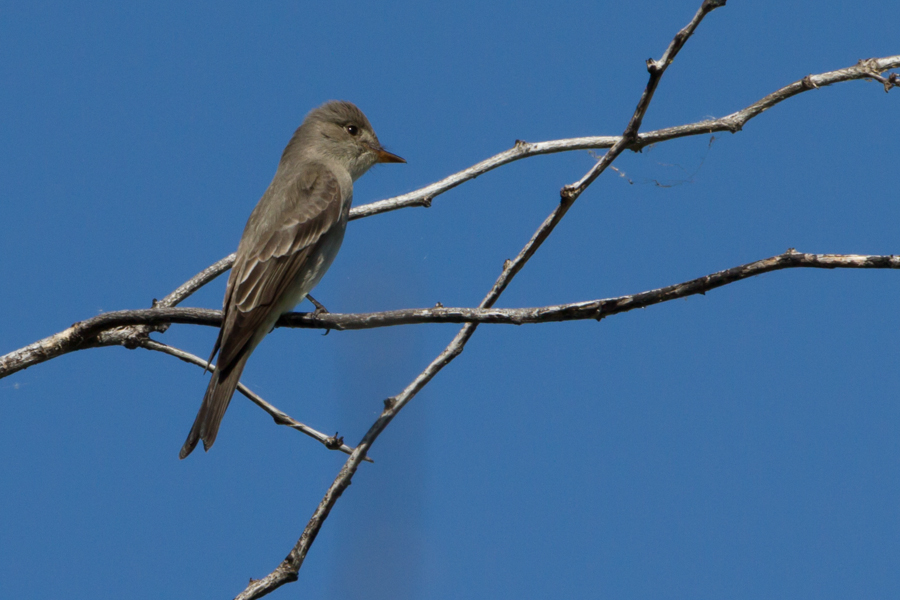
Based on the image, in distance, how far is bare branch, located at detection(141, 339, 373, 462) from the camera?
166 inches

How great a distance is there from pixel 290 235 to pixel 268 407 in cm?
190

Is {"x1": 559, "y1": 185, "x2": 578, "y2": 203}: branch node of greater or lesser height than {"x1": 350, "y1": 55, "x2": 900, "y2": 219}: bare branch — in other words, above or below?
below

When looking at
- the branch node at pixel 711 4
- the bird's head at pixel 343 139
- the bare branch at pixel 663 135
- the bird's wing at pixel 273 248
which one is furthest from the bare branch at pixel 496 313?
the bird's head at pixel 343 139

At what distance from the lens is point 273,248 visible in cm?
592

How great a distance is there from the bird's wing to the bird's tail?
0.22ft

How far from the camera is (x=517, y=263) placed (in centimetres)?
425

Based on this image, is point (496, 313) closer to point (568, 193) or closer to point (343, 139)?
point (568, 193)

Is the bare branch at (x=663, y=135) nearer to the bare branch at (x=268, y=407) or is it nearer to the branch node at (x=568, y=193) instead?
the branch node at (x=568, y=193)

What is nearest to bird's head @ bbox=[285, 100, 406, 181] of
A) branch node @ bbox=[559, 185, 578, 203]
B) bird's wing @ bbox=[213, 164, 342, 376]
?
bird's wing @ bbox=[213, 164, 342, 376]

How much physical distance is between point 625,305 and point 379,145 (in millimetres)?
4787

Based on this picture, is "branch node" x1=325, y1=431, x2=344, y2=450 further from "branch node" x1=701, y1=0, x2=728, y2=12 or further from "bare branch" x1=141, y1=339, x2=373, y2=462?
"branch node" x1=701, y1=0, x2=728, y2=12

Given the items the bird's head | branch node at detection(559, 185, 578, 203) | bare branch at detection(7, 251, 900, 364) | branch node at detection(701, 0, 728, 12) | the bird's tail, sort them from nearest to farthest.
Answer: bare branch at detection(7, 251, 900, 364) < branch node at detection(701, 0, 728, 12) < branch node at detection(559, 185, 578, 203) < the bird's tail < the bird's head

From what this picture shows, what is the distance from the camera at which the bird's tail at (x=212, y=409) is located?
4773 millimetres

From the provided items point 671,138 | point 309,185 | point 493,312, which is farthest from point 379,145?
point 493,312
